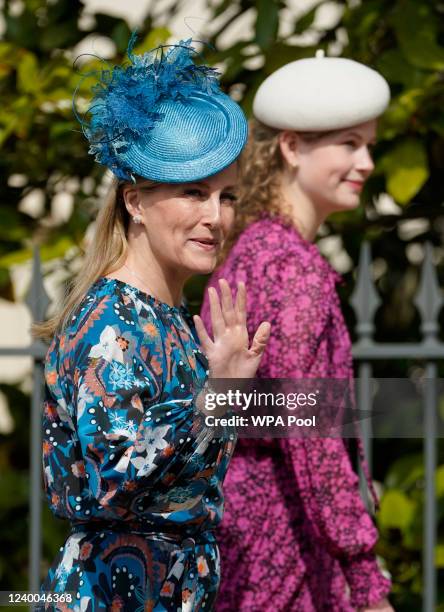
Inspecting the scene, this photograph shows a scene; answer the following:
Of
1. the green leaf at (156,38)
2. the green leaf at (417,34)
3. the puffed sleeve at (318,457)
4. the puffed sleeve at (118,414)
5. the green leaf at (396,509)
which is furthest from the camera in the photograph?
the green leaf at (396,509)

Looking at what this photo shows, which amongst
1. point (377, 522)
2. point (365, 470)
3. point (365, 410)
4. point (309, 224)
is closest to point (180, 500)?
point (365, 470)

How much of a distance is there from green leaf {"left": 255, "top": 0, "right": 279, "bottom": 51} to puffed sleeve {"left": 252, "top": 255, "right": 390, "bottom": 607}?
105cm

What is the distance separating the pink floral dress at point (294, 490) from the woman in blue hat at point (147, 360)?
370 millimetres

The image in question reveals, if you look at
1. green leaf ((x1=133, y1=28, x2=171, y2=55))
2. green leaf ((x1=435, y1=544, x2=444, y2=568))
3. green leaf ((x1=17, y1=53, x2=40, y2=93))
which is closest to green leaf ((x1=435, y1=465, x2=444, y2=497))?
green leaf ((x1=435, y1=544, x2=444, y2=568))

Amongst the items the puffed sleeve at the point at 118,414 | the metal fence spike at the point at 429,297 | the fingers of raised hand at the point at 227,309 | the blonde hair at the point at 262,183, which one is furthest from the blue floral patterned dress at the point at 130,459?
the metal fence spike at the point at 429,297

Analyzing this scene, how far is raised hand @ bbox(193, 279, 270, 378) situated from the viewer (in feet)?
6.76

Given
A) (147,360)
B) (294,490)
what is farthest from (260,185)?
(147,360)

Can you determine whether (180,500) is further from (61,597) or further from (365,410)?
(365,410)

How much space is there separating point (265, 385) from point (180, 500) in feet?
1.35

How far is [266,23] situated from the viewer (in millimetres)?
3465

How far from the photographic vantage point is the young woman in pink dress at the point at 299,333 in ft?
8.45

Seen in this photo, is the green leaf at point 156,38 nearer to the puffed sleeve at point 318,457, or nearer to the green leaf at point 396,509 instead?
the puffed sleeve at point 318,457

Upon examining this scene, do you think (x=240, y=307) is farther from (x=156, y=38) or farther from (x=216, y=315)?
(x=156, y=38)

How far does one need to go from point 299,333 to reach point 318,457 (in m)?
0.25
